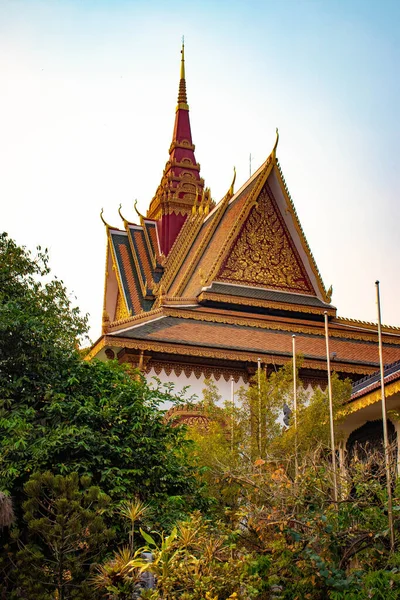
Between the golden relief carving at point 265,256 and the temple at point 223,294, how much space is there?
0.03 meters

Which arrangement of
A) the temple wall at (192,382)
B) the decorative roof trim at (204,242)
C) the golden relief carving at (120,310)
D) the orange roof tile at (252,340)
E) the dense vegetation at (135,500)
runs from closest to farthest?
the dense vegetation at (135,500) < the temple wall at (192,382) < the orange roof tile at (252,340) < the decorative roof trim at (204,242) < the golden relief carving at (120,310)

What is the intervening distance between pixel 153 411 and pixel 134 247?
16443 mm

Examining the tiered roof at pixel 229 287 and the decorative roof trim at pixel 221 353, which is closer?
the decorative roof trim at pixel 221 353

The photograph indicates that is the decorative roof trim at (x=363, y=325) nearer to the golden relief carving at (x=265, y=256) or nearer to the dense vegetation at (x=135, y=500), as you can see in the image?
the golden relief carving at (x=265, y=256)

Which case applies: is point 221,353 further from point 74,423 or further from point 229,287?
point 74,423

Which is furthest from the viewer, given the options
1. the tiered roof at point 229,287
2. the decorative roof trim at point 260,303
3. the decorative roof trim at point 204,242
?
the decorative roof trim at point 204,242

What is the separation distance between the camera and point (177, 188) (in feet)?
97.3

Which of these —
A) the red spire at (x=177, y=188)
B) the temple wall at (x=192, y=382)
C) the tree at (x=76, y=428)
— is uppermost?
the red spire at (x=177, y=188)

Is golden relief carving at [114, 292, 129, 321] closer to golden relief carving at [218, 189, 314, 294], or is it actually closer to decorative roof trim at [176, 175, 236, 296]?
decorative roof trim at [176, 175, 236, 296]

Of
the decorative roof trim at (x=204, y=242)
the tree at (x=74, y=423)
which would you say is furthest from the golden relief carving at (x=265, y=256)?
the tree at (x=74, y=423)

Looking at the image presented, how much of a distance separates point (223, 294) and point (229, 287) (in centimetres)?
51

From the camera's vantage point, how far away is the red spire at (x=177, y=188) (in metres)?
28.6

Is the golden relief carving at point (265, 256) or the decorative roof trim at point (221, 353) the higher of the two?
the golden relief carving at point (265, 256)

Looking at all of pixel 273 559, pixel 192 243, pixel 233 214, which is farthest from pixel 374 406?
pixel 192 243
